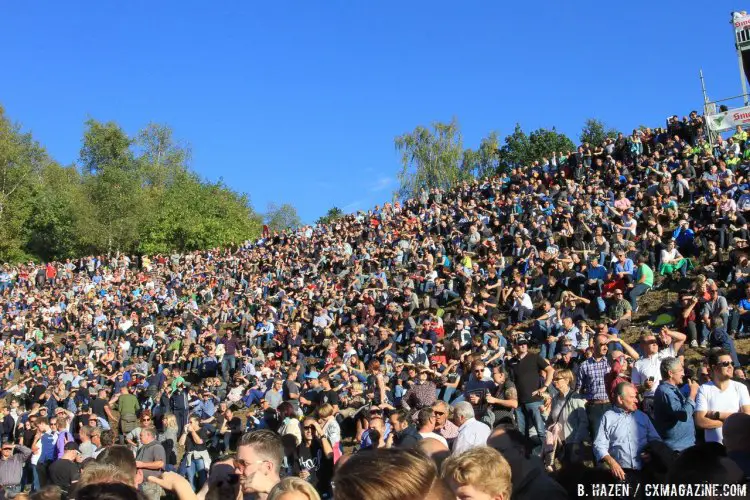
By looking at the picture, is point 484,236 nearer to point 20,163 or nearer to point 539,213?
point 539,213

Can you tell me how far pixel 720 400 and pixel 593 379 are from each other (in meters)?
2.09

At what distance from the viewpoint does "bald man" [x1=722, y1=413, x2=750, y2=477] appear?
13.3 ft

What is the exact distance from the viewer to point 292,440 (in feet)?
27.7

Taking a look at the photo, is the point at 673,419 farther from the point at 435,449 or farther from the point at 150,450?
the point at 150,450

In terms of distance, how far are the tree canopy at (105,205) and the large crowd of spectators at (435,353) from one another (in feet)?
53.0

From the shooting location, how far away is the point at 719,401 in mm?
5750

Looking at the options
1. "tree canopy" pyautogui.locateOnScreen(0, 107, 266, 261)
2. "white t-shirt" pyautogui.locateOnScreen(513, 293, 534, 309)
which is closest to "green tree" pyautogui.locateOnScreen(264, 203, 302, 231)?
"tree canopy" pyautogui.locateOnScreen(0, 107, 266, 261)

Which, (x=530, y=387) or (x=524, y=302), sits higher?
(x=524, y=302)

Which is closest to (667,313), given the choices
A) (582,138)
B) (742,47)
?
(742,47)

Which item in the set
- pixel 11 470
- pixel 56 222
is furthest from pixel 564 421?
pixel 56 222

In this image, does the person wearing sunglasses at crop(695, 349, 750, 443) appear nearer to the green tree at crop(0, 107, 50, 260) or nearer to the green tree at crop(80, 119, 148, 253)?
the green tree at crop(80, 119, 148, 253)

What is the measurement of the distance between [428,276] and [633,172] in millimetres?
7065

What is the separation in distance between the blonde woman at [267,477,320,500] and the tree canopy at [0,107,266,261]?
1694 inches

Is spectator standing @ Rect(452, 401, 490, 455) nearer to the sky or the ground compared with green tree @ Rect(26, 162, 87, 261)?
nearer to the ground
